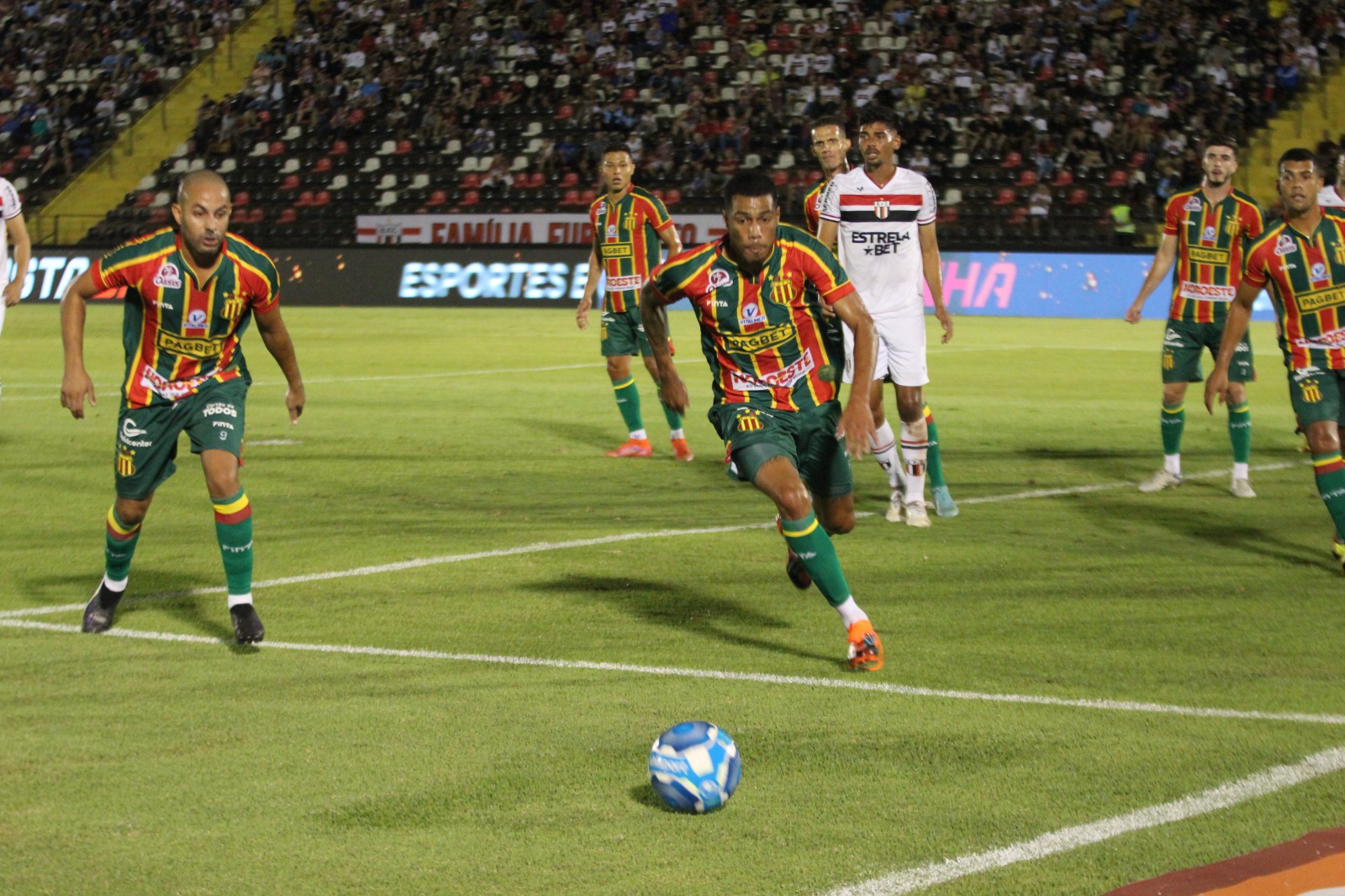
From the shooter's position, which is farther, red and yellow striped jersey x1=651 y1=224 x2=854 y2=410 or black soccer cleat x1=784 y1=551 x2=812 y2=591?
black soccer cleat x1=784 y1=551 x2=812 y2=591

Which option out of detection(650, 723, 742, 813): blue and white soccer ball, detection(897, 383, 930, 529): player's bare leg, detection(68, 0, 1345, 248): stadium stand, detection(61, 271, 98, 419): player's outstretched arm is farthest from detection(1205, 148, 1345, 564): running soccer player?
detection(68, 0, 1345, 248): stadium stand

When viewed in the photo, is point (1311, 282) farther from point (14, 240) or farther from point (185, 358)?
point (14, 240)

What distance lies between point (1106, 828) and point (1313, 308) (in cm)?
454

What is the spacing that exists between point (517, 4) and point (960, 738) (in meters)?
38.2

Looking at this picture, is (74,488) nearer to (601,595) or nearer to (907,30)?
(601,595)

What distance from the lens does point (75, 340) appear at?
20.9 feet

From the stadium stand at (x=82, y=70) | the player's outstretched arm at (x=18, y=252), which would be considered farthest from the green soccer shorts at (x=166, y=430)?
the stadium stand at (x=82, y=70)

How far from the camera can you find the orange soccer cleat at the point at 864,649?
5922 millimetres

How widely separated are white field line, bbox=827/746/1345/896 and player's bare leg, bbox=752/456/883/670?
1.65 m

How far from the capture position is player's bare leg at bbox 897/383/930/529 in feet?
30.8

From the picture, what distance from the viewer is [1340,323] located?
309 inches

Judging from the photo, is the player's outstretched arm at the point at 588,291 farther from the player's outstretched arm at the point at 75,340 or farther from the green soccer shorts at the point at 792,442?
the player's outstretched arm at the point at 75,340

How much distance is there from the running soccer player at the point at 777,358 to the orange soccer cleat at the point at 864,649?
68mm

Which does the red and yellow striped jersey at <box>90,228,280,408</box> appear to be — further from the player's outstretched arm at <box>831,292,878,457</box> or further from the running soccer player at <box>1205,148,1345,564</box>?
the running soccer player at <box>1205,148,1345,564</box>
